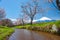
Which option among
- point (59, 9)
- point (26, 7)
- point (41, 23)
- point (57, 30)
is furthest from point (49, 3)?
point (26, 7)

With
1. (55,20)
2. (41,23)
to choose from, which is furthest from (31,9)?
(55,20)

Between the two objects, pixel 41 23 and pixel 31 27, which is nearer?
pixel 41 23

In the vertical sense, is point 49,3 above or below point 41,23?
above

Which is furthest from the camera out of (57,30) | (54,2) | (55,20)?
(55,20)

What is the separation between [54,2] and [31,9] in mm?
10584

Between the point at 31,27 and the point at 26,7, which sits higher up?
the point at 26,7

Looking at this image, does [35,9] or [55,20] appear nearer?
[55,20]

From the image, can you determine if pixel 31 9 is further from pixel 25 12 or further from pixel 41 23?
pixel 41 23

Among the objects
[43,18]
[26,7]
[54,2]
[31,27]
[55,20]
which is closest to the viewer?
[54,2]

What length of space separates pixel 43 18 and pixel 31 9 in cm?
709

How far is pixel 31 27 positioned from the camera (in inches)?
839

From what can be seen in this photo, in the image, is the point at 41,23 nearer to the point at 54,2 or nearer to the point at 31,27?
the point at 31,27

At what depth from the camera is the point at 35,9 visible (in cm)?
2412

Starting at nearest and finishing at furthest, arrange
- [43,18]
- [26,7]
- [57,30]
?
[57,30]
[43,18]
[26,7]
